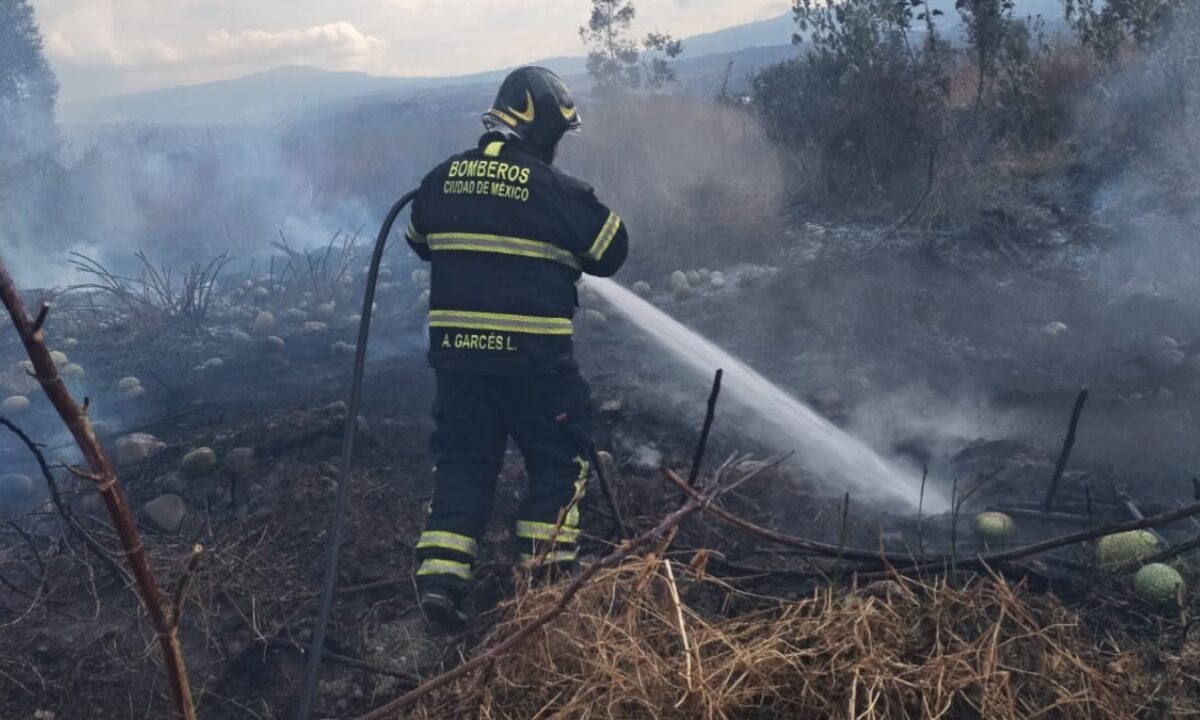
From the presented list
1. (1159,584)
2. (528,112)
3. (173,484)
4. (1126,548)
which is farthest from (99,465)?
(173,484)

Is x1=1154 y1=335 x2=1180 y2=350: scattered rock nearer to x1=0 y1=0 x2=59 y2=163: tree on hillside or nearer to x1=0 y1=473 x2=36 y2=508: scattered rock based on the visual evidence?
x1=0 y1=473 x2=36 y2=508: scattered rock

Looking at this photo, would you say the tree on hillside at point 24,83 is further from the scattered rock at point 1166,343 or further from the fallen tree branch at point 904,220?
the scattered rock at point 1166,343

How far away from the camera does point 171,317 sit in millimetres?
9109

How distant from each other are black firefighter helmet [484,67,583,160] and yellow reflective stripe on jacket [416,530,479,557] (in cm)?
197

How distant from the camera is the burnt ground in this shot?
3.81 meters

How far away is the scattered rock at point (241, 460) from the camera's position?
533 centimetres

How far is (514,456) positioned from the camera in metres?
5.66

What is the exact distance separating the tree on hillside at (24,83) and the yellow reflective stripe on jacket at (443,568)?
78.1ft

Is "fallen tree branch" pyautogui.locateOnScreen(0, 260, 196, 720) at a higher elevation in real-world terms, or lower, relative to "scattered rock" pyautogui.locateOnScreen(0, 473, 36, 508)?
higher

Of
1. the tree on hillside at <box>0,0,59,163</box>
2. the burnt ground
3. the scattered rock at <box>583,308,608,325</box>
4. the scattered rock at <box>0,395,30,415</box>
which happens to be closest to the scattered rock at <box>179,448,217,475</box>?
the burnt ground

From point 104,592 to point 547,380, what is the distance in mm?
2448

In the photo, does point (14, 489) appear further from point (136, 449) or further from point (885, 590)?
point (885, 590)

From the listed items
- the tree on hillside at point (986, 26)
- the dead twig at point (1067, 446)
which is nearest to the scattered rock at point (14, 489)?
the dead twig at point (1067, 446)

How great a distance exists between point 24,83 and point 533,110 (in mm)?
26587
